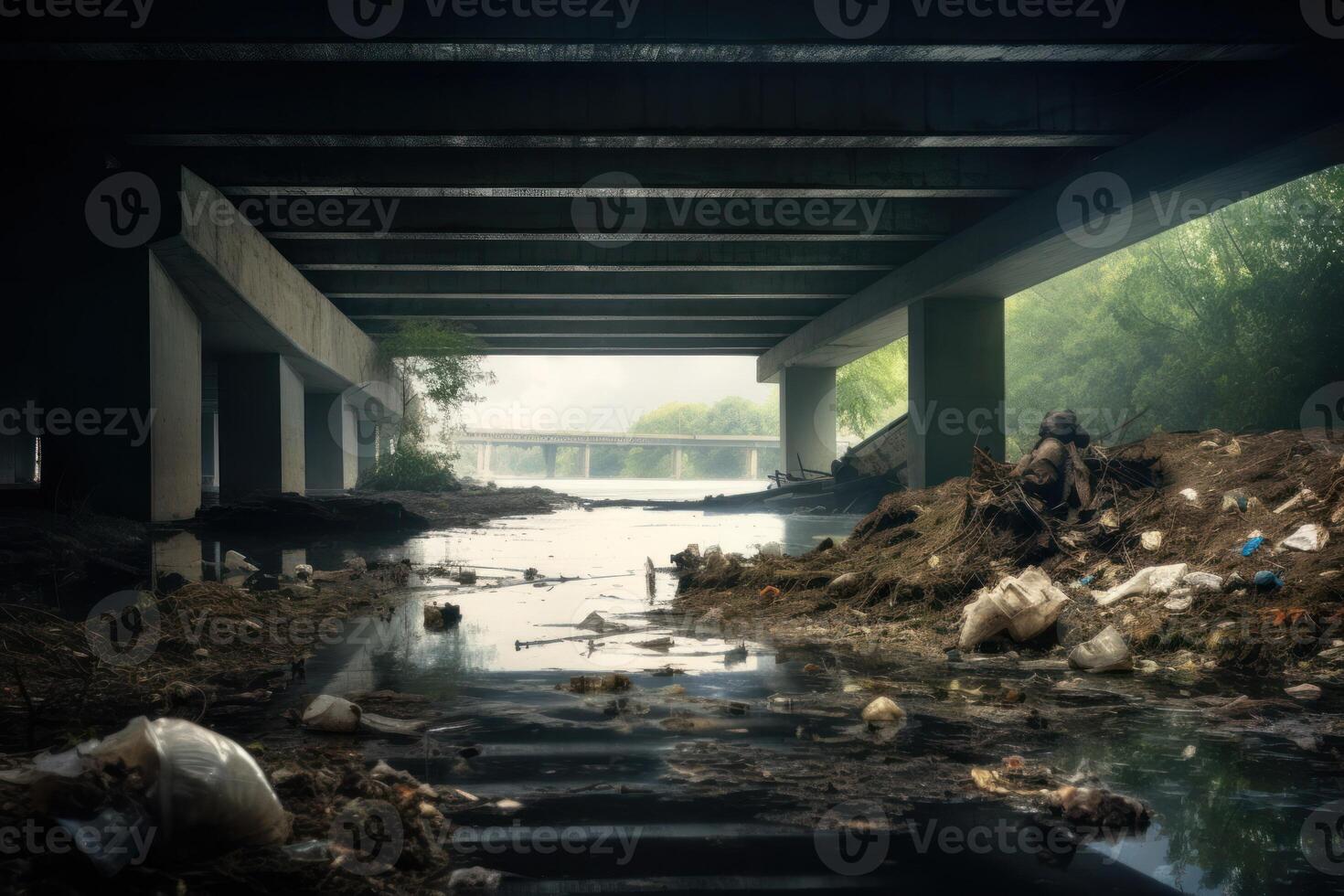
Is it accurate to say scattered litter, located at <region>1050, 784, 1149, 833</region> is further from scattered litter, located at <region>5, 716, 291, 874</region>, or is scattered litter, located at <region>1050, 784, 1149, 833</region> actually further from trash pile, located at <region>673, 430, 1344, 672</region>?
trash pile, located at <region>673, 430, 1344, 672</region>

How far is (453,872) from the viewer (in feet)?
8.63

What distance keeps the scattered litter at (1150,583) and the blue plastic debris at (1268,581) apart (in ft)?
1.41

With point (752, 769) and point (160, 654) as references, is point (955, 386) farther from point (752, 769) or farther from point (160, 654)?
point (752, 769)

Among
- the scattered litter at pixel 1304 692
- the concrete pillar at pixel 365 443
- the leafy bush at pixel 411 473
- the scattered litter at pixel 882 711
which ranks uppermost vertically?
the concrete pillar at pixel 365 443

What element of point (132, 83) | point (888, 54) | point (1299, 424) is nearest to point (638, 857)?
point (888, 54)

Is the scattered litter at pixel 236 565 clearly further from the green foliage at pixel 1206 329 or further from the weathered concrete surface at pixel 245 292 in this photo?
the green foliage at pixel 1206 329

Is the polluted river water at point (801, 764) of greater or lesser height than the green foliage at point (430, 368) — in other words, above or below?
below

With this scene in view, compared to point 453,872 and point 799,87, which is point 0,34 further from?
point 453,872

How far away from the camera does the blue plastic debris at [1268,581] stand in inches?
250

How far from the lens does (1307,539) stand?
266 inches

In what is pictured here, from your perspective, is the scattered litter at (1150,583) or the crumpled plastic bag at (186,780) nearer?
the crumpled plastic bag at (186,780)

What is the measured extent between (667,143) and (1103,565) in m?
7.13

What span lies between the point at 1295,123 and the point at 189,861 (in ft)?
37.7

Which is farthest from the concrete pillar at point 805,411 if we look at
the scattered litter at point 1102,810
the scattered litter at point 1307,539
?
the scattered litter at point 1102,810
